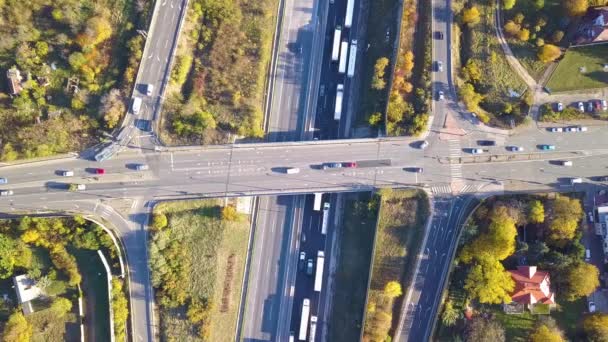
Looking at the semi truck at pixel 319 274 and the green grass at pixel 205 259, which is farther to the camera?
the semi truck at pixel 319 274

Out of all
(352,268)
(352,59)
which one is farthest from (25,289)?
(352,59)

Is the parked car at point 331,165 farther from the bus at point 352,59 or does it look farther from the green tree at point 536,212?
the green tree at point 536,212

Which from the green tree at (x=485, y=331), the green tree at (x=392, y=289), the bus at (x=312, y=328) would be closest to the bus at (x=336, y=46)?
the green tree at (x=392, y=289)

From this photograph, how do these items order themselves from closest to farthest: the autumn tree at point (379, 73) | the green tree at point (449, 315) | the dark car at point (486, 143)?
the green tree at point (449, 315) < the dark car at point (486, 143) < the autumn tree at point (379, 73)

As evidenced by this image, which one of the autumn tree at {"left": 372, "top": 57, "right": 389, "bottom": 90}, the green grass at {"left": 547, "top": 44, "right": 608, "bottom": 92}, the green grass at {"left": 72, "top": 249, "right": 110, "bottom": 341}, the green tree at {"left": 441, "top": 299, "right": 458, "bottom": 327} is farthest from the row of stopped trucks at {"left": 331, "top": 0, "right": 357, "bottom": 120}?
the green grass at {"left": 72, "top": 249, "right": 110, "bottom": 341}

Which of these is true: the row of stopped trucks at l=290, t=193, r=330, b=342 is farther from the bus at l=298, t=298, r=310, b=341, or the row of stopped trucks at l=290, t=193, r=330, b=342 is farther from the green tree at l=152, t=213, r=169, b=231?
the green tree at l=152, t=213, r=169, b=231
